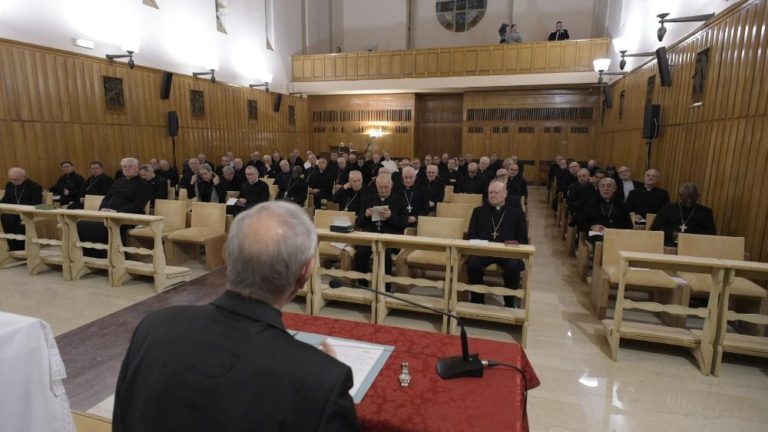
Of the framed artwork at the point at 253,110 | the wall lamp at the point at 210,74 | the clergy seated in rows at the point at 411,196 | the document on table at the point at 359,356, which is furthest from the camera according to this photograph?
the framed artwork at the point at 253,110

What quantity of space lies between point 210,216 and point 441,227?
10.9ft

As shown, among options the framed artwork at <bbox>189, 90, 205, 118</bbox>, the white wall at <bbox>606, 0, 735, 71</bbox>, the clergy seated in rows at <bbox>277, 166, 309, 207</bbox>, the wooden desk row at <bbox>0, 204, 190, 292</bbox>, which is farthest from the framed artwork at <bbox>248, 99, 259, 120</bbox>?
the white wall at <bbox>606, 0, 735, 71</bbox>

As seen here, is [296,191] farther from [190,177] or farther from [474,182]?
[474,182]

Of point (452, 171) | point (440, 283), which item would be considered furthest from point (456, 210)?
point (452, 171)

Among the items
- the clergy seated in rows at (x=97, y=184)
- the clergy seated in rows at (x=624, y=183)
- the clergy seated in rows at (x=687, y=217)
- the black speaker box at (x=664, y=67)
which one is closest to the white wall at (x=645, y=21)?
the black speaker box at (x=664, y=67)

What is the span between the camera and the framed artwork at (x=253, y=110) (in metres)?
14.0

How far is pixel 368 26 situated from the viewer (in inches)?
674

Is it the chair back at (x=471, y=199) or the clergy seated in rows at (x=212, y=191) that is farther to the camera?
the clergy seated in rows at (x=212, y=191)

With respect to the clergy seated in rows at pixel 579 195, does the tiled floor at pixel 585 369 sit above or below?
below

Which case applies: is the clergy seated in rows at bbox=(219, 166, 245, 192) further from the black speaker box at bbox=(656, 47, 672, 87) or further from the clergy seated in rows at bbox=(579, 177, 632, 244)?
the black speaker box at bbox=(656, 47, 672, 87)

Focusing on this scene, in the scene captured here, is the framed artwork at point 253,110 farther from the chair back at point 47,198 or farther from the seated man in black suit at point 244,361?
the seated man in black suit at point 244,361

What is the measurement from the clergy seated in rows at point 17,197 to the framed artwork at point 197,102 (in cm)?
525

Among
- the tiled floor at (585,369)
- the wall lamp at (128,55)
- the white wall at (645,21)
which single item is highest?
the white wall at (645,21)

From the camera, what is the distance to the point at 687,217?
5125 millimetres
